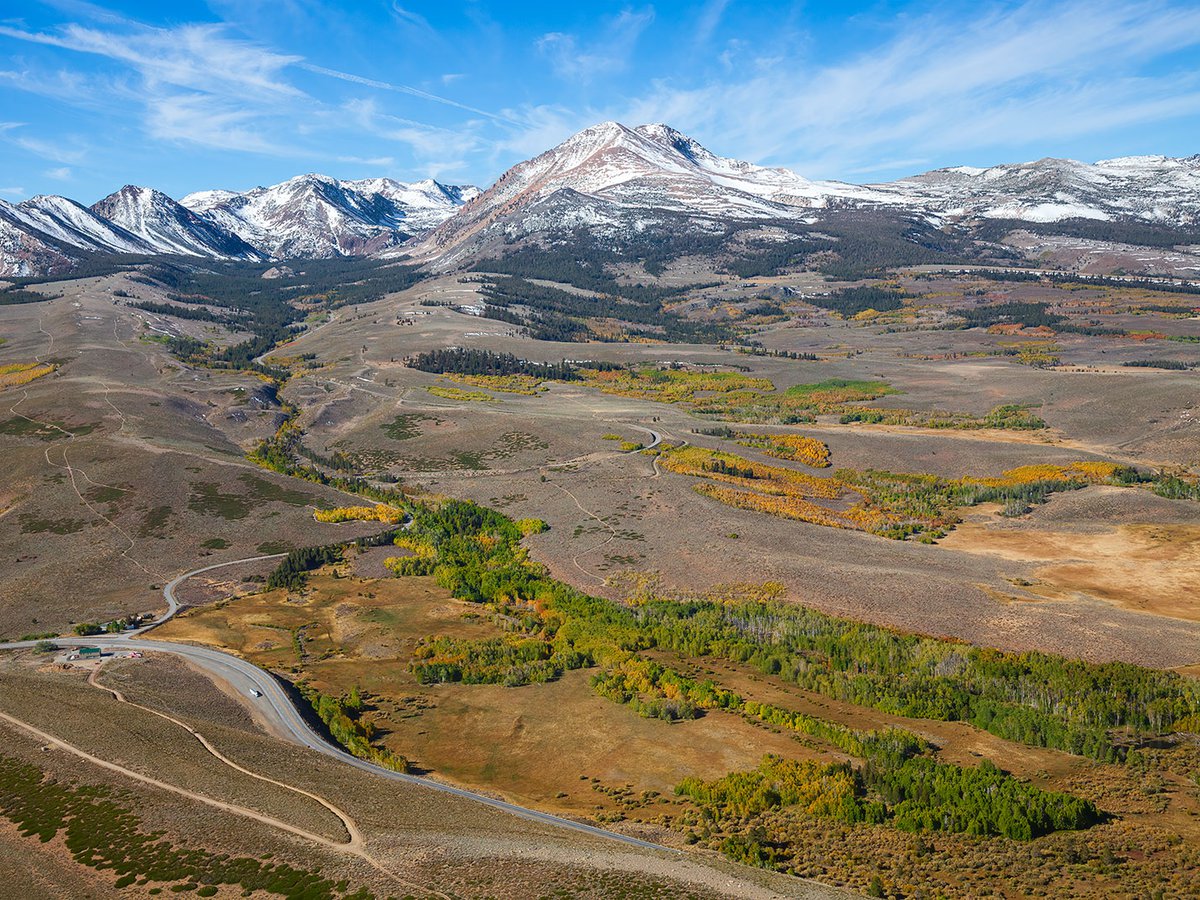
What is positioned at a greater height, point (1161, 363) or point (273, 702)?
point (1161, 363)

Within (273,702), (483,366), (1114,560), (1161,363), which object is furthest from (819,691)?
(483,366)

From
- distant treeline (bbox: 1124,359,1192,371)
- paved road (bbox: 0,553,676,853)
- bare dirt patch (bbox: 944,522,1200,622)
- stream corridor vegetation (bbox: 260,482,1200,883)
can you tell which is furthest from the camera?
distant treeline (bbox: 1124,359,1192,371)

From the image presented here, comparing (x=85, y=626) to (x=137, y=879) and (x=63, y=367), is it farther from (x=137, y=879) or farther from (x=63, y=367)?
(x=63, y=367)

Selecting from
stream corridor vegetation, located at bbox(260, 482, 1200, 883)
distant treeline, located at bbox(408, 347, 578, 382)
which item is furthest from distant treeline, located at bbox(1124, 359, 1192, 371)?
stream corridor vegetation, located at bbox(260, 482, 1200, 883)

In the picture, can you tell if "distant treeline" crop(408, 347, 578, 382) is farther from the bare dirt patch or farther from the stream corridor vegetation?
the bare dirt patch

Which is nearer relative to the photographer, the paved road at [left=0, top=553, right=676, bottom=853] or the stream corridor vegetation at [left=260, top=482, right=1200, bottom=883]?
the stream corridor vegetation at [left=260, top=482, right=1200, bottom=883]

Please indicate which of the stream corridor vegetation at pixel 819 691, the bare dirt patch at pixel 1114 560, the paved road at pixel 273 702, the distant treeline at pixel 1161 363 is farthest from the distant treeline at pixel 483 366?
the bare dirt patch at pixel 1114 560

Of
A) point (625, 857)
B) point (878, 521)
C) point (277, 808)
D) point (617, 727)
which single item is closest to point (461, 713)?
point (617, 727)

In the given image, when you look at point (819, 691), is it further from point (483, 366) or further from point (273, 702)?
point (483, 366)

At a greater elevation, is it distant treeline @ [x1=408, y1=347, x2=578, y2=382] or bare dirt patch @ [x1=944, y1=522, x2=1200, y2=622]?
distant treeline @ [x1=408, y1=347, x2=578, y2=382]
